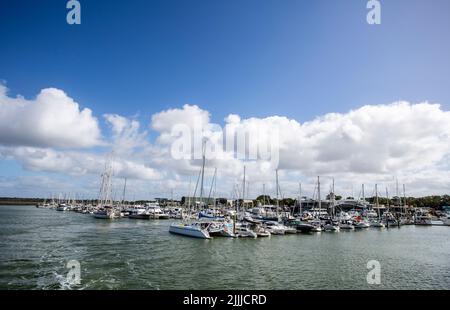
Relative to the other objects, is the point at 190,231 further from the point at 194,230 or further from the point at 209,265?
the point at 209,265

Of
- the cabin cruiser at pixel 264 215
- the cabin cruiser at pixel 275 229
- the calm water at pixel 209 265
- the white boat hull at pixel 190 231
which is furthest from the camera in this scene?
the cabin cruiser at pixel 264 215

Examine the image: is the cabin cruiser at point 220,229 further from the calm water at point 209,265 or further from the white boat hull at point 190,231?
the calm water at point 209,265

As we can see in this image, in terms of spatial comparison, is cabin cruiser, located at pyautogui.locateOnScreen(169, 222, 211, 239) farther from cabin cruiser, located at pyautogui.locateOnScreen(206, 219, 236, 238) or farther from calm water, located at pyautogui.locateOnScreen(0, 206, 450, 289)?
calm water, located at pyautogui.locateOnScreen(0, 206, 450, 289)

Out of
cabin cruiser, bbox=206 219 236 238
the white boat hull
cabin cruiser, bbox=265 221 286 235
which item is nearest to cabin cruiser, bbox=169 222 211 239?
the white boat hull

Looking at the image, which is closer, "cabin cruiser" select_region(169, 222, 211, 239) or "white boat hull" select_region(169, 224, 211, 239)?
"white boat hull" select_region(169, 224, 211, 239)

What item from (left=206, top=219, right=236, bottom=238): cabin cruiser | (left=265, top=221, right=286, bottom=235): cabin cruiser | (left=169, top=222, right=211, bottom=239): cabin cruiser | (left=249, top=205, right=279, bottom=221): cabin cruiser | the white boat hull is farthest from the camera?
(left=249, top=205, right=279, bottom=221): cabin cruiser

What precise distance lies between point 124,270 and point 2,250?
20119mm

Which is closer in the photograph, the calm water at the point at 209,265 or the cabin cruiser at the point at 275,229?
the calm water at the point at 209,265

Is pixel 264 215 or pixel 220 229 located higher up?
pixel 264 215

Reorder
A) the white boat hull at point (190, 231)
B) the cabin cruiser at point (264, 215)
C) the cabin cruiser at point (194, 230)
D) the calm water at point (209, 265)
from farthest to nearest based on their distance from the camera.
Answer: the cabin cruiser at point (264, 215), the cabin cruiser at point (194, 230), the white boat hull at point (190, 231), the calm water at point (209, 265)

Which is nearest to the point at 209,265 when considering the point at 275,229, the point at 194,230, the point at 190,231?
the point at 194,230

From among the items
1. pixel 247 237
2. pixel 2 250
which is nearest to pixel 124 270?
pixel 2 250

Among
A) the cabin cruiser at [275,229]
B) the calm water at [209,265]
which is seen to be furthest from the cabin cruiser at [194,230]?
the cabin cruiser at [275,229]
